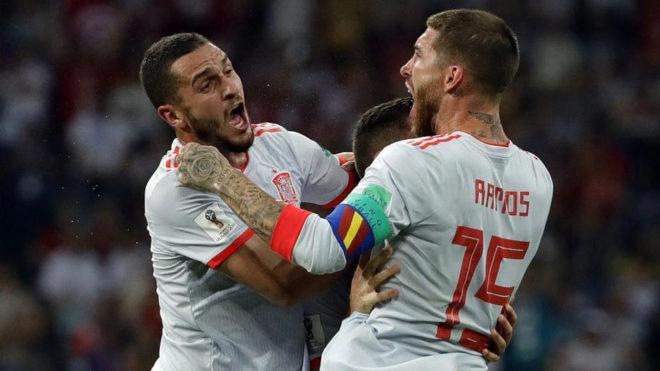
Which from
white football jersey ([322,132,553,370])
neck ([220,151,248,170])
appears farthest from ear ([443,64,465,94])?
neck ([220,151,248,170])

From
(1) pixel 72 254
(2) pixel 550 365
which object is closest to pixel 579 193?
(2) pixel 550 365

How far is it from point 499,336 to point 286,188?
3.59 ft

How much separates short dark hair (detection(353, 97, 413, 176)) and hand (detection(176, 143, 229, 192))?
841mm

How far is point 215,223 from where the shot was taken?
13.0 feet

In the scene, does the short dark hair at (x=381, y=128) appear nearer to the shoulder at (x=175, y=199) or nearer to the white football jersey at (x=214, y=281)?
the white football jersey at (x=214, y=281)

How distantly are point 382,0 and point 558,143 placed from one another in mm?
2404

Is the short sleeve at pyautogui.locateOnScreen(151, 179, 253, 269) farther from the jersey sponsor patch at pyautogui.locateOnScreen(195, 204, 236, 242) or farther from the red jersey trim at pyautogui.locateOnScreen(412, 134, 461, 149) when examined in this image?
the red jersey trim at pyautogui.locateOnScreen(412, 134, 461, 149)

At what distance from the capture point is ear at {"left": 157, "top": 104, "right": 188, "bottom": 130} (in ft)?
14.1

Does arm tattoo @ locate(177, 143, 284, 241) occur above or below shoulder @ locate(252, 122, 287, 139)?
above

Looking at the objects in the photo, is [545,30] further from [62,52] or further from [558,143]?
[62,52]

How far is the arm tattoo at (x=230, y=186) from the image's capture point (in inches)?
139

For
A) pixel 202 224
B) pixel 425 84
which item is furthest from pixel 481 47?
pixel 202 224

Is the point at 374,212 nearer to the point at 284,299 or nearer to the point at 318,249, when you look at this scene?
the point at 318,249

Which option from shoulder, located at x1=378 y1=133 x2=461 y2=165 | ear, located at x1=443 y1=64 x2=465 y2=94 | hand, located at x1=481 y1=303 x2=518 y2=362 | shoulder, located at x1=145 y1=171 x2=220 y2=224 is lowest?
hand, located at x1=481 y1=303 x2=518 y2=362
